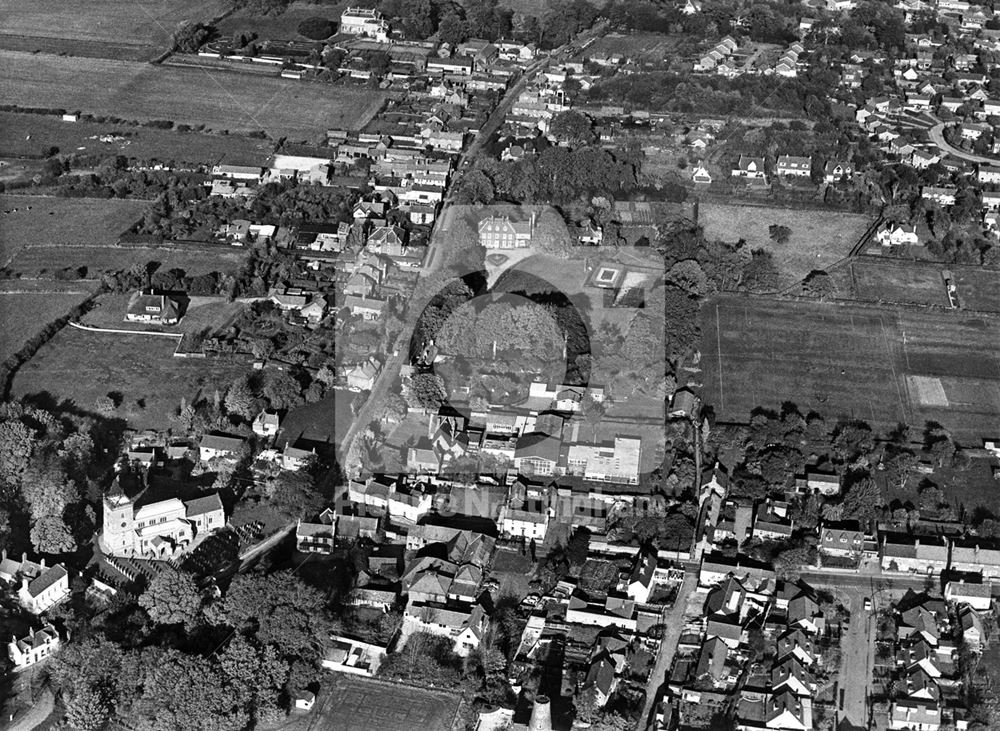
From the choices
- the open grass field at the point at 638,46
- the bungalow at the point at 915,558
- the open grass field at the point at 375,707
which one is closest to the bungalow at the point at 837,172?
the open grass field at the point at 638,46

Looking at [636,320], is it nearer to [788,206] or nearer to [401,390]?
[401,390]

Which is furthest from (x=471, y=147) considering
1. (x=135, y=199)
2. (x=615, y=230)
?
(x=135, y=199)

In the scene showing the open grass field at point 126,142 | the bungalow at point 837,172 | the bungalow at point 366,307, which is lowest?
the bungalow at point 837,172

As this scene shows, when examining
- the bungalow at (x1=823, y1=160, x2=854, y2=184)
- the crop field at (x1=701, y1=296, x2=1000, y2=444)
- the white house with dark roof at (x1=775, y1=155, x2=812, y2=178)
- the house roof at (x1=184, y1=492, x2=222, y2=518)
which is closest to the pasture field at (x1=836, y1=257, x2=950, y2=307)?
the crop field at (x1=701, y1=296, x2=1000, y2=444)

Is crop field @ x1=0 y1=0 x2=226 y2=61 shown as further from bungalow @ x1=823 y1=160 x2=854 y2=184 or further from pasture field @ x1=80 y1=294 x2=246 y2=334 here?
bungalow @ x1=823 y1=160 x2=854 y2=184

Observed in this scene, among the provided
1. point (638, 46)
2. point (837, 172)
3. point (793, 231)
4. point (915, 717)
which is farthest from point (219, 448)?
point (638, 46)

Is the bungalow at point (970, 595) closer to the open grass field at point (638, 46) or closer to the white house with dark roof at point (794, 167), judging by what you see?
the white house with dark roof at point (794, 167)
